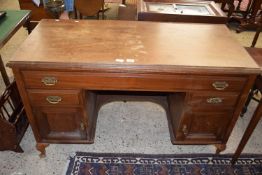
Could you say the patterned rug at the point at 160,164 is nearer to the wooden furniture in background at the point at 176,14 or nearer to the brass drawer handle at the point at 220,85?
the brass drawer handle at the point at 220,85

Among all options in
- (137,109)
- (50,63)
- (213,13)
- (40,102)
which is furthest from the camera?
(137,109)

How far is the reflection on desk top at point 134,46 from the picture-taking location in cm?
110

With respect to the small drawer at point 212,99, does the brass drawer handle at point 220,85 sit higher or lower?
higher

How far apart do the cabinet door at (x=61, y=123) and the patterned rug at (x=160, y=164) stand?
0.19 m

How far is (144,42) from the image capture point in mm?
1271

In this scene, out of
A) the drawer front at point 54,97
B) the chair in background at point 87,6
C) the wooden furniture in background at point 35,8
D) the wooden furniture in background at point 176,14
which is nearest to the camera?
the drawer front at point 54,97

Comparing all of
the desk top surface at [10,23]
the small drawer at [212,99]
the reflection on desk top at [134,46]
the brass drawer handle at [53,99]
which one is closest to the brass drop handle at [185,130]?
the small drawer at [212,99]

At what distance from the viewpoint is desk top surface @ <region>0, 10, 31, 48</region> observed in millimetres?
1376

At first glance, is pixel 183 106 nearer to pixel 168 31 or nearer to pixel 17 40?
pixel 168 31

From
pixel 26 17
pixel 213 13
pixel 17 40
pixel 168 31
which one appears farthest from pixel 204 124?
pixel 17 40

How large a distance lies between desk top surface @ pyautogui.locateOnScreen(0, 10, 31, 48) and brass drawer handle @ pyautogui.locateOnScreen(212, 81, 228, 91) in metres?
1.23

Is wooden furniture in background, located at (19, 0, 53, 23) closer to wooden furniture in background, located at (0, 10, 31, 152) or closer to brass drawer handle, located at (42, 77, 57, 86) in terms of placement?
wooden furniture in background, located at (0, 10, 31, 152)

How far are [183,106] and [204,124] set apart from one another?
20 centimetres

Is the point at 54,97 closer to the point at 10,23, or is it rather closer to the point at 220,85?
the point at 10,23
